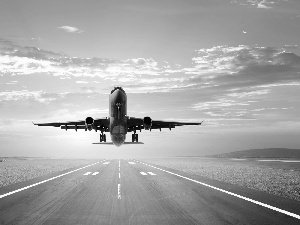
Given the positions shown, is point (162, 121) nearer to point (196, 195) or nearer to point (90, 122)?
point (90, 122)

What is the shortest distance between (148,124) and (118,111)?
2.99 metres

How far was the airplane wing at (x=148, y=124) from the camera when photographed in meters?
31.7

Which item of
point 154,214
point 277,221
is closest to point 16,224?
point 154,214

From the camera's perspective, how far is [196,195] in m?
17.5

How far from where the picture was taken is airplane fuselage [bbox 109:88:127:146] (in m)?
30.6

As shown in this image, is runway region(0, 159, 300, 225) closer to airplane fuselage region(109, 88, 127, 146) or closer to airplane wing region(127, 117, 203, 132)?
airplane fuselage region(109, 88, 127, 146)

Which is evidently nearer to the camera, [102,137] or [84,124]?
[84,124]

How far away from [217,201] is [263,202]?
1943 millimetres

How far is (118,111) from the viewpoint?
30969 mm

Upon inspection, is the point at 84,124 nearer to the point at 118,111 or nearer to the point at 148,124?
the point at 118,111

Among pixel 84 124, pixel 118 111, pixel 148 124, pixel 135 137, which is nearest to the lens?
pixel 118 111

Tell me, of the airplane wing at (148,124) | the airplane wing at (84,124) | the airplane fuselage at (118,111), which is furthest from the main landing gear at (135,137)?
the airplane fuselage at (118,111)

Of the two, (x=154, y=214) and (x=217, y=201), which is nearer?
(x=154, y=214)

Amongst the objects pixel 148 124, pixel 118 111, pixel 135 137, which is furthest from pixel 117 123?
pixel 135 137
